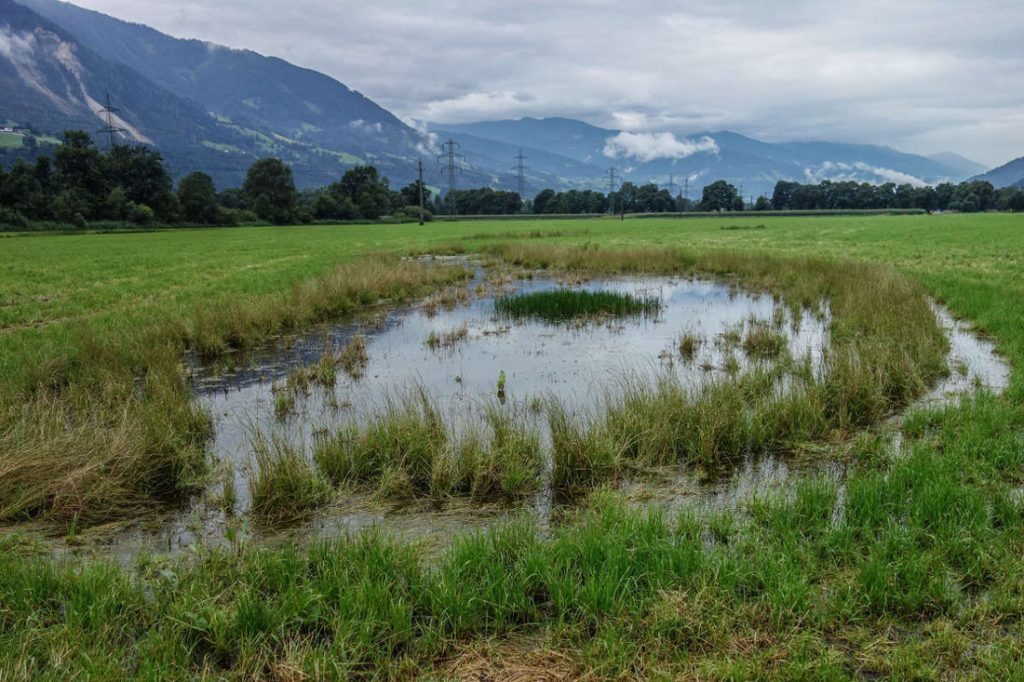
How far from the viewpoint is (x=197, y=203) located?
312 ft

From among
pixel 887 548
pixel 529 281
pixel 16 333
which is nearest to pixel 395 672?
pixel 887 548

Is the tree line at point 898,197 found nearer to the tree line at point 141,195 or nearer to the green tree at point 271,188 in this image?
the tree line at point 141,195

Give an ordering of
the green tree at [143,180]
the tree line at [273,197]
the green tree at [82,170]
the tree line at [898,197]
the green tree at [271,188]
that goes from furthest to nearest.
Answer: the tree line at [898,197] → the green tree at [271,188] → the green tree at [143,180] → the green tree at [82,170] → the tree line at [273,197]

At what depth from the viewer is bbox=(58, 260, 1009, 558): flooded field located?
598 cm

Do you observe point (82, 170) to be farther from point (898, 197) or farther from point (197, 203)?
point (898, 197)

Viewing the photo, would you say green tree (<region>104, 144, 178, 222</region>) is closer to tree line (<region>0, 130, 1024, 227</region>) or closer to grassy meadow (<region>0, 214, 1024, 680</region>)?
tree line (<region>0, 130, 1024, 227</region>)

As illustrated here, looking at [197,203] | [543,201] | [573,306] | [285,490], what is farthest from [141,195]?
[285,490]

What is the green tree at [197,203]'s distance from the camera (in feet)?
311

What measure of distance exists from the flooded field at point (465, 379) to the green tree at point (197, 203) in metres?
89.7

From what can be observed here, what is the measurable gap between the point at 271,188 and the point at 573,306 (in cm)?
10855

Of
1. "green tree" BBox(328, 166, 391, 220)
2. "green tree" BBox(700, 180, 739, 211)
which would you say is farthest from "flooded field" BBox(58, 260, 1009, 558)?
"green tree" BBox(700, 180, 739, 211)

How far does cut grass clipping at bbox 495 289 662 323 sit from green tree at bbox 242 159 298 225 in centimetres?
10022

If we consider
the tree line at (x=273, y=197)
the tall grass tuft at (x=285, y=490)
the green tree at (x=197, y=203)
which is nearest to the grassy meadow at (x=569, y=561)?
the tall grass tuft at (x=285, y=490)

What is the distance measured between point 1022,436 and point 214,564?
8318mm
